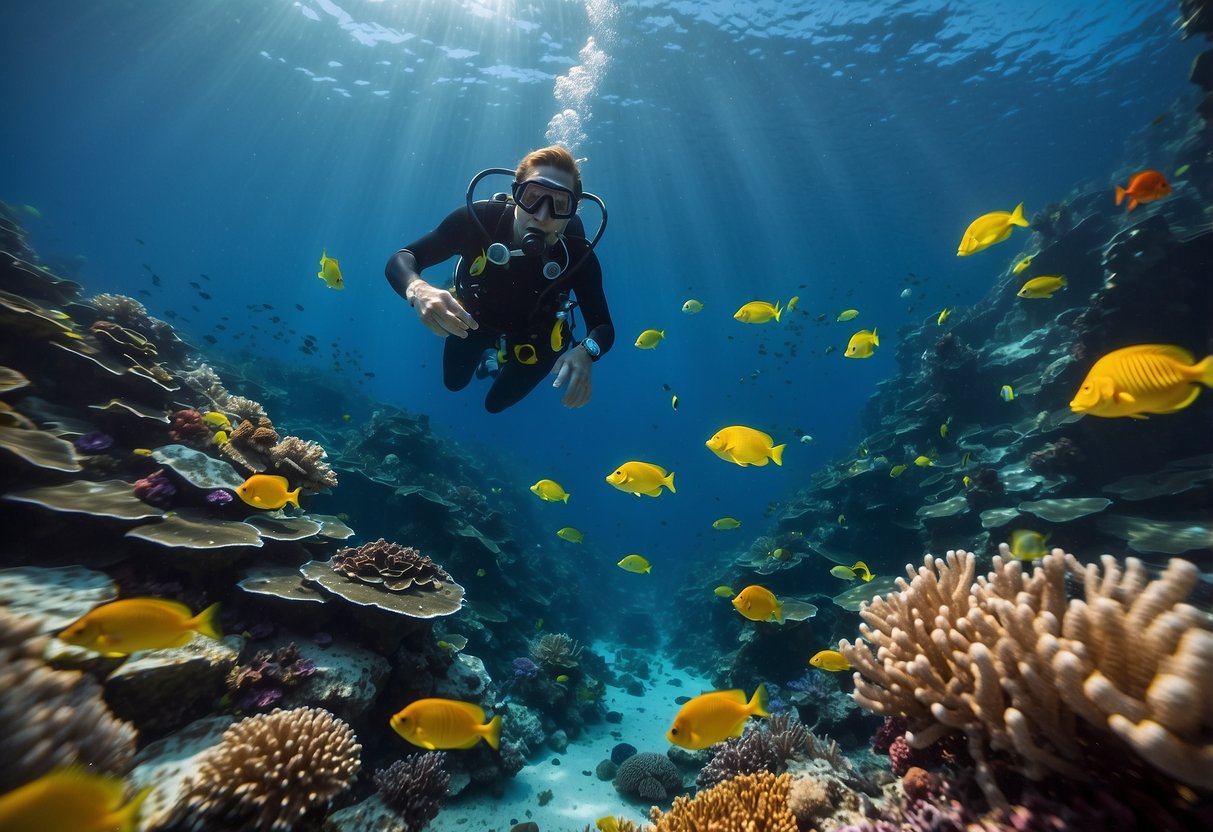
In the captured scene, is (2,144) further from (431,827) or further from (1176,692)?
(1176,692)

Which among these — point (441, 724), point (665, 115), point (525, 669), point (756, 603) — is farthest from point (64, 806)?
point (665, 115)

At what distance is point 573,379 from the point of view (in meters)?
3.73

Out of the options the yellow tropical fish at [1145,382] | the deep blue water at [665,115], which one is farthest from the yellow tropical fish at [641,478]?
the deep blue water at [665,115]

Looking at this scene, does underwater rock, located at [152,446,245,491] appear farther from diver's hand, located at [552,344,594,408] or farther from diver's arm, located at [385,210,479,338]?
diver's hand, located at [552,344,594,408]

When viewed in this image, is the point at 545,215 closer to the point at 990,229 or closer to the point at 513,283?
the point at 513,283

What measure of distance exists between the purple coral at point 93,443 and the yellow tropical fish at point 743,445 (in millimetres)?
6799

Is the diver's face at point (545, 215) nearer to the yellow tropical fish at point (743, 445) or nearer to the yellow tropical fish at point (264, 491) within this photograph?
the yellow tropical fish at point (743, 445)

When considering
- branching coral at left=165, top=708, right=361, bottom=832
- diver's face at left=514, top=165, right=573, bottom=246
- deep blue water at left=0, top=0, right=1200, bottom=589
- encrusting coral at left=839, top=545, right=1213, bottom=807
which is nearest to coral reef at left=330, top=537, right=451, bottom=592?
branching coral at left=165, top=708, right=361, bottom=832

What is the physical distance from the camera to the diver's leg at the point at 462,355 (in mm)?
5758

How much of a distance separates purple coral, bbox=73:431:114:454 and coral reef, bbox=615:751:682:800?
8299 mm

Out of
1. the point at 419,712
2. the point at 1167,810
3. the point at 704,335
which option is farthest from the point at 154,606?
the point at 704,335

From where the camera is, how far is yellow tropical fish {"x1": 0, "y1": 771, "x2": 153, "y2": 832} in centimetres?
151

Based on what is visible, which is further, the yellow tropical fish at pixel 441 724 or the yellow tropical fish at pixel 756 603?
the yellow tropical fish at pixel 756 603

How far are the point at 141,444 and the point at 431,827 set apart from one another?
19.1 ft
